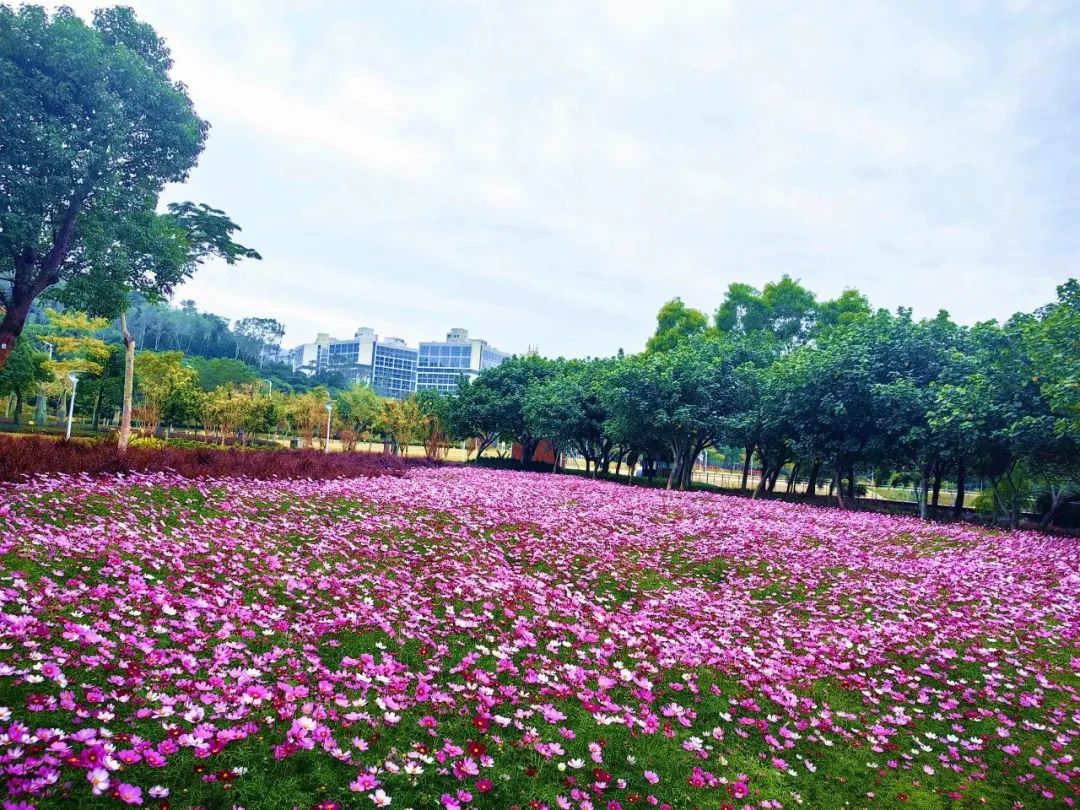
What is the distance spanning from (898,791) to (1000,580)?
878 cm

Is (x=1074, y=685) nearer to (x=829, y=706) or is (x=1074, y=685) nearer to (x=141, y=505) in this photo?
(x=829, y=706)

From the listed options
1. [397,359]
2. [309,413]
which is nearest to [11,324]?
[309,413]

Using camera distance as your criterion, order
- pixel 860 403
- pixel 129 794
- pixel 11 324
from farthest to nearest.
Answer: pixel 860 403 → pixel 11 324 → pixel 129 794

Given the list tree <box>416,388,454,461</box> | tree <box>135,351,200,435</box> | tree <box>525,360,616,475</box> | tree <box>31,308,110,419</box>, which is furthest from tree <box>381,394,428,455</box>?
tree <box>31,308,110,419</box>

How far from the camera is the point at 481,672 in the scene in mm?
5379

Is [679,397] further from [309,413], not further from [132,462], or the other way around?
[309,413]

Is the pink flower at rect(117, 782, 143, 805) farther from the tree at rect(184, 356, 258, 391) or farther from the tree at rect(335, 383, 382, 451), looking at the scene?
the tree at rect(184, 356, 258, 391)

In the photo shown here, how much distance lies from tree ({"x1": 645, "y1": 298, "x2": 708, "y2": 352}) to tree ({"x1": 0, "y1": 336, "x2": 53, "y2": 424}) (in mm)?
45743

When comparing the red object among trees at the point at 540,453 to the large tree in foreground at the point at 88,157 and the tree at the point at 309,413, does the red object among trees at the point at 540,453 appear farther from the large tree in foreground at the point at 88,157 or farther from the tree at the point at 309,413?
the large tree in foreground at the point at 88,157

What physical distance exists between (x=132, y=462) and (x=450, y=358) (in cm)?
17024

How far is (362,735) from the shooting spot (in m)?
4.24

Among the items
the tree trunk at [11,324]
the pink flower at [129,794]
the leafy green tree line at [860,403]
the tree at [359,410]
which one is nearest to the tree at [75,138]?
the tree trunk at [11,324]

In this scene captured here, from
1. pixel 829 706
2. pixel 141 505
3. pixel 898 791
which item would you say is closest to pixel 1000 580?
pixel 829 706

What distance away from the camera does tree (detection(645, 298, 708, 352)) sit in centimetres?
5422
